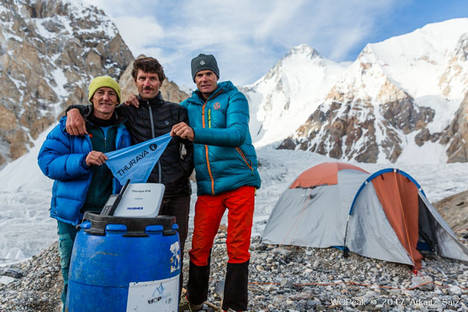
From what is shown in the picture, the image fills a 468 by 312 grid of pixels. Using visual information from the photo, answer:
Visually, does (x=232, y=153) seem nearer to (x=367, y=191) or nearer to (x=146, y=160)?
(x=146, y=160)

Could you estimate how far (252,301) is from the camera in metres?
4.37

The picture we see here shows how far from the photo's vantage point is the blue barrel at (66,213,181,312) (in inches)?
72.9

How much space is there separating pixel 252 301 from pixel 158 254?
2.87 metres

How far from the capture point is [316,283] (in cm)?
551

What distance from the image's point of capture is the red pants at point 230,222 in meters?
3.18

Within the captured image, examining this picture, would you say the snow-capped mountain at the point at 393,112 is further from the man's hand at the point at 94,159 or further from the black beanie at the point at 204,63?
the man's hand at the point at 94,159

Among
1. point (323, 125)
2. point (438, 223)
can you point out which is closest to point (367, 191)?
point (438, 223)

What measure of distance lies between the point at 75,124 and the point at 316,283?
183 inches

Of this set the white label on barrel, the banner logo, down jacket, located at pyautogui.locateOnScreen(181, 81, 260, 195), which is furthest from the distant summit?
the white label on barrel

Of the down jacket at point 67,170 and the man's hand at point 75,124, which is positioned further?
the man's hand at point 75,124

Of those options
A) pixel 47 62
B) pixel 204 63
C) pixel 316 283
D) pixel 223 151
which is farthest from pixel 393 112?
pixel 223 151

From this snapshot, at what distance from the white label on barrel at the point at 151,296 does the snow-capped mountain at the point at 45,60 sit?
1486 inches

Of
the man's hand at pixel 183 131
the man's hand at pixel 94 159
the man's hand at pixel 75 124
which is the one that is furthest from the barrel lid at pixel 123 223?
the man's hand at pixel 75 124

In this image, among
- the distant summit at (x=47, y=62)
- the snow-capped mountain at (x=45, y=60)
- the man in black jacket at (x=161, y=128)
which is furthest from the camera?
the snow-capped mountain at (x=45, y=60)
